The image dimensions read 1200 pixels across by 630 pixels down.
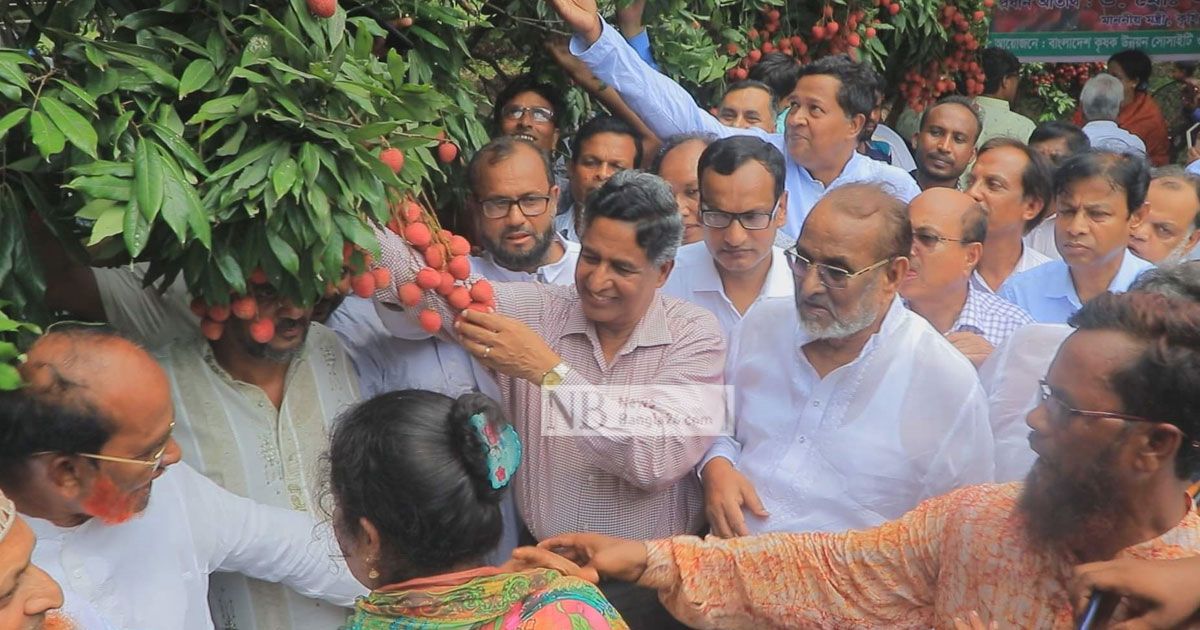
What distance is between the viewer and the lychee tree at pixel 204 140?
199 centimetres

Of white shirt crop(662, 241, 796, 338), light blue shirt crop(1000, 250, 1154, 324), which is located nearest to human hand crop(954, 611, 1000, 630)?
white shirt crop(662, 241, 796, 338)

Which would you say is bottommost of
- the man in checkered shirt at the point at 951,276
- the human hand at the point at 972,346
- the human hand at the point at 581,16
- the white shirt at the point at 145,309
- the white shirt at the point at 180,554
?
the white shirt at the point at 180,554

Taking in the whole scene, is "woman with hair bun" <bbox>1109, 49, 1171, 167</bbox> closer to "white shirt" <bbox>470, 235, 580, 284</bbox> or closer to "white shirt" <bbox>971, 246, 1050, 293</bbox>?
"white shirt" <bbox>971, 246, 1050, 293</bbox>

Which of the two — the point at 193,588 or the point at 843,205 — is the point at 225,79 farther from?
the point at 843,205

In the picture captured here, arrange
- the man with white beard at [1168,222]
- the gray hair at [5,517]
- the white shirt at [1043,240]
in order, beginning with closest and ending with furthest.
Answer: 1. the gray hair at [5,517]
2. the man with white beard at [1168,222]
3. the white shirt at [1043,240]

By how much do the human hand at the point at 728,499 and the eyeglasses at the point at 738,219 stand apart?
0.82 m

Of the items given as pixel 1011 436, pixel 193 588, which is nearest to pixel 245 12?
pixel 193 588

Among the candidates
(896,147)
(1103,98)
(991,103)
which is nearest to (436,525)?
(896,147)

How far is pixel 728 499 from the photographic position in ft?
8.65

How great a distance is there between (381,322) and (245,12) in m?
0.99

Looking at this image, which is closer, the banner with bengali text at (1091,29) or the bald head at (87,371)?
the bald head at (87,371)

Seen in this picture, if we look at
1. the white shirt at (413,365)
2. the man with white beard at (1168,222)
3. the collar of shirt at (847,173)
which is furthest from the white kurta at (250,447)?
the man with white beard at (1168,222)

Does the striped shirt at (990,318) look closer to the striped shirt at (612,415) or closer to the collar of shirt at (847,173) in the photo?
the striped shirt at (612,415)

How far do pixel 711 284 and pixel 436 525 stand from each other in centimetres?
169
